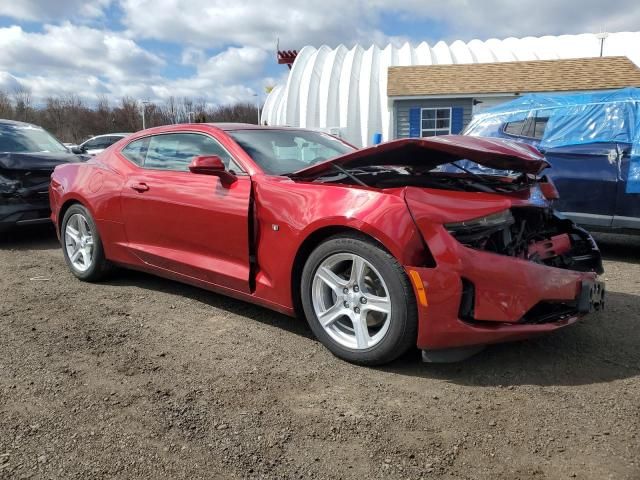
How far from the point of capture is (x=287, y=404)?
2607 mm

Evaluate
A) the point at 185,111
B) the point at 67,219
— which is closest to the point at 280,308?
the point at 67,219

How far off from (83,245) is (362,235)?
305 centimetres

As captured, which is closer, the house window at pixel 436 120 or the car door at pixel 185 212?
the car door at pixel 185 212

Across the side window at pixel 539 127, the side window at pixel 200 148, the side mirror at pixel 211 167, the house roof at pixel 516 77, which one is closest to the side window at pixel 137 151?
the side window at pixel 200 148

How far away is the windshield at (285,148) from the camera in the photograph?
145 inches

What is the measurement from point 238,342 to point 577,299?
6.64 ft

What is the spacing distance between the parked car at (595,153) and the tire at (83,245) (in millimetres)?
4808

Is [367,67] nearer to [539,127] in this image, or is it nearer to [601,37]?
[601,37]

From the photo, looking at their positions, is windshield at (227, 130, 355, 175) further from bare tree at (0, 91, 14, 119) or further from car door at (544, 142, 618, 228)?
bare tree at (0, 91, 14, 119)

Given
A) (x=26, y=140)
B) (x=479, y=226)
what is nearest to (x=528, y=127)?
(x=479, y=226)

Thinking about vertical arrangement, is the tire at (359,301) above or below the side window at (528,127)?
below

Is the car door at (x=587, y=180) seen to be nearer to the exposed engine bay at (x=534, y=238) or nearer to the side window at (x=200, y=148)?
the exposed engine bay at (x=534, y=238)

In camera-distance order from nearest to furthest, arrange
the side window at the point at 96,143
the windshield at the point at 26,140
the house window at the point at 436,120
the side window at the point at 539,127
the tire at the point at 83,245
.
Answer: the tire at the point at 83,245
the side window at the point at 539,127
the windshield at the point at 26,140
the house window at the point at 436,120
the side window at the point at 96,143

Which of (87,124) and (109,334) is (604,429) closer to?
(109,334)
